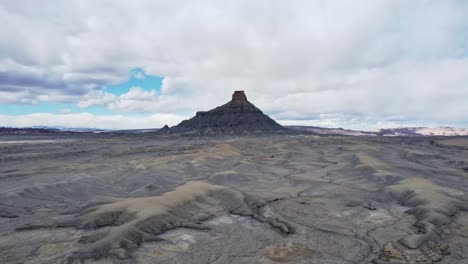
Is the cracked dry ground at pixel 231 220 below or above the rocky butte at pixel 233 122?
below

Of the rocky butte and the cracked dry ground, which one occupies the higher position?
the rocky butte

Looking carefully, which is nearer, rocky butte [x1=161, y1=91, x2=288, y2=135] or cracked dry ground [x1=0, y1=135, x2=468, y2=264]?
cracked dry ground [x1=0, y1=135, x2=468, y2=264]

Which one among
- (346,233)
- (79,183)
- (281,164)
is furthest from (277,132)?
(346,233)

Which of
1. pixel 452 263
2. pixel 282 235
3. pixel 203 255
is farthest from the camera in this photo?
pixel 282 235

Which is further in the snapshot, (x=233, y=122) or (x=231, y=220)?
(x=233, y=122)

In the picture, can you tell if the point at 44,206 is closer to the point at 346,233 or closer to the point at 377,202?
the point at 346,233

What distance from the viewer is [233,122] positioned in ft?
597

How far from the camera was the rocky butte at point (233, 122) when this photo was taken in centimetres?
17288

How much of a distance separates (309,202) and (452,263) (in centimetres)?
1452

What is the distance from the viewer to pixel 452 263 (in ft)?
57.7

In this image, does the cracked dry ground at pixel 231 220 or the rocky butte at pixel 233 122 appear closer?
the cracked dry ground at pixel 231 220

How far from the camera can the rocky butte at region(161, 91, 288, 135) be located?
173m

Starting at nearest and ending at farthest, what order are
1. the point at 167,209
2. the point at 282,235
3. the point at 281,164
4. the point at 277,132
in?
the point at 282,235 → the point at 167,209 → the point at 281,164 → the point at 277,132

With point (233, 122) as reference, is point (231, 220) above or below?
below
